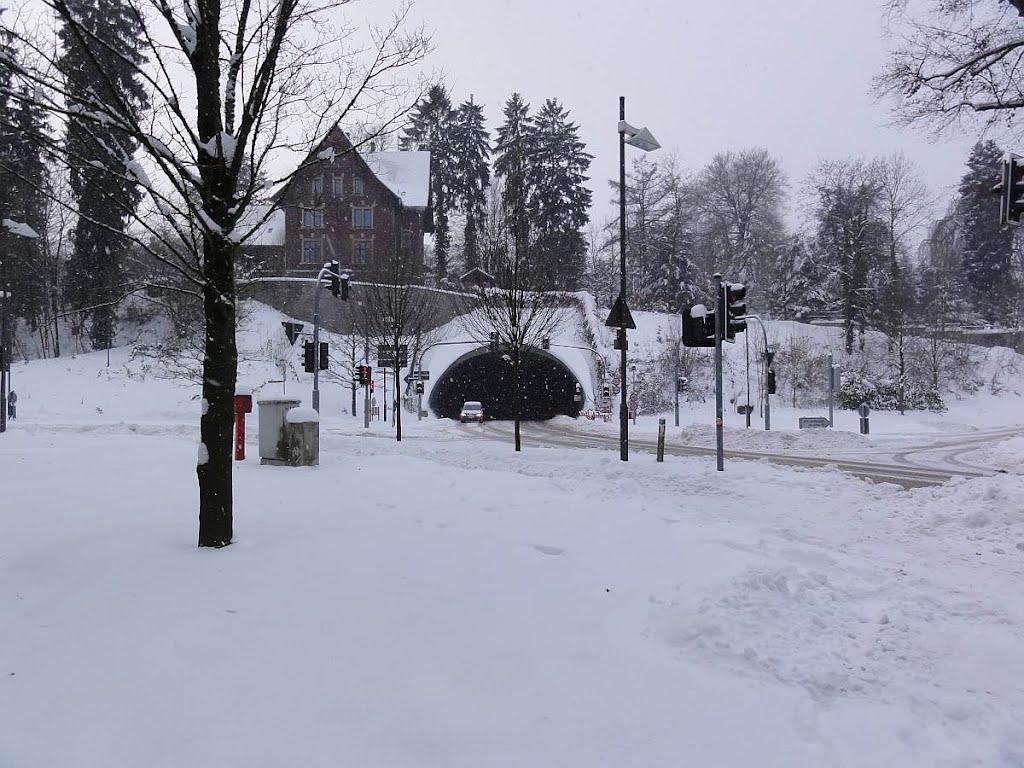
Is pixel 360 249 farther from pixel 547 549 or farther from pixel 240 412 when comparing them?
pixel 547 549

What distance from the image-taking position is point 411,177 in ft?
Result: 181

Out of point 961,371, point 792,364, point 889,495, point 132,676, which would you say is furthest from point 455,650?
point 961,371

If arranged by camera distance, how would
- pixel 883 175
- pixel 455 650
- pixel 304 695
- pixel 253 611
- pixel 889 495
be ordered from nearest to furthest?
pixel 304 695, pixel 455 650, pixel 253 611, pixel 889 495, pixel 883 175

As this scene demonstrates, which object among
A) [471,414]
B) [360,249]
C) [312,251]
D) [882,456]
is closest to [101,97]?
[882,456]

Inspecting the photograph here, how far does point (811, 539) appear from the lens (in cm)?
720

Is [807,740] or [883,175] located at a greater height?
[883,175]

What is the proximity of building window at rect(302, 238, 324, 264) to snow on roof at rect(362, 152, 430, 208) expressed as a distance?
813cm

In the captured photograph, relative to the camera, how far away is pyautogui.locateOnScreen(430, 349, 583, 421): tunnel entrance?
40750 mm

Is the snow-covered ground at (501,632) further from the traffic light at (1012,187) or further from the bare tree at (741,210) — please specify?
the bare tree at (741,210)

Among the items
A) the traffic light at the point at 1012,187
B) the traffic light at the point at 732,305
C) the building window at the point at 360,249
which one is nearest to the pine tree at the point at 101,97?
the traffic light at the point at 732,305

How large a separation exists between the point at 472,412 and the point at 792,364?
24.9 m

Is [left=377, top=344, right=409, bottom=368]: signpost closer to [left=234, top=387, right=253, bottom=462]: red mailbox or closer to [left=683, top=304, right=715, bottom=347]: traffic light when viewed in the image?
[left=234, top=387, right=253, bottom=462]: red mailbox

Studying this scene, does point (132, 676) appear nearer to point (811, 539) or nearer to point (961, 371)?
point (811, 539)

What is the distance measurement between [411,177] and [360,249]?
26.9 feet
